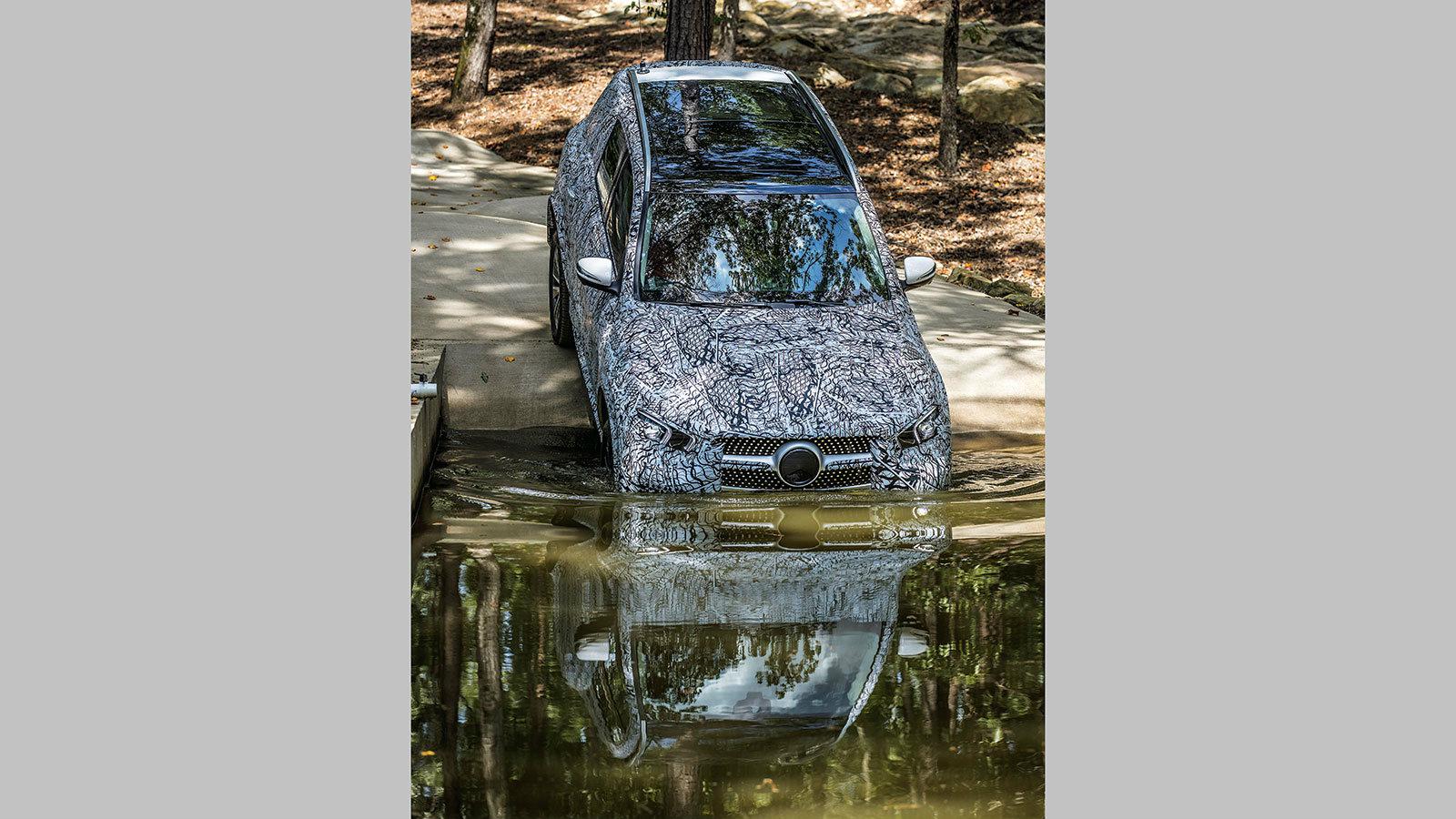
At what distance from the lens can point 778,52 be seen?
26281 mm

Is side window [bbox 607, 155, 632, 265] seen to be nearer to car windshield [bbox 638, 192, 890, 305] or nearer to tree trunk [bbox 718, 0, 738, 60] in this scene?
car windshield [bbox 638, 192, 890, 305]

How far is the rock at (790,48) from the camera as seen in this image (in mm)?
26344

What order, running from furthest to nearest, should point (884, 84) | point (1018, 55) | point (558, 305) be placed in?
1. point (1018, 55)
2. point (884, 84)
3. point (558, 305)

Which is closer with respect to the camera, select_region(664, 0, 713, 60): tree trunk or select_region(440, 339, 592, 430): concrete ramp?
select_region(440, 339, 592, 430): concrete ramp

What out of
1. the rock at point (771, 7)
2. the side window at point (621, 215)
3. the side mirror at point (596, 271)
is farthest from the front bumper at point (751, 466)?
the rock at point (771, 7)

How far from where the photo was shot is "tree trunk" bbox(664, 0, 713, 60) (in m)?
15.0

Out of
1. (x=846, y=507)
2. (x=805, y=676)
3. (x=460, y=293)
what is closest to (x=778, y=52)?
(x=460, y=293)

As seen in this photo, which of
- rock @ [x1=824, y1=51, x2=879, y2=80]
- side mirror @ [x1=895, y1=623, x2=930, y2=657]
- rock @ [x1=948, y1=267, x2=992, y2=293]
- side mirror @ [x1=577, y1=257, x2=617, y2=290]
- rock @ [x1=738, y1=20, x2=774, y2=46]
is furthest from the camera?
rock @ [x1=738, y1=20, x2=774, y2=46]

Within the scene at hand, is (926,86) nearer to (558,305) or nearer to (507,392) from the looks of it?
(558,305)

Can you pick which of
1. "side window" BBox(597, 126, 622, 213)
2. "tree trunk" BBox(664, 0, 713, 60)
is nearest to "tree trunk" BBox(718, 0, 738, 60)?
"tree trunk" BBox(664, 0, 713, 60)

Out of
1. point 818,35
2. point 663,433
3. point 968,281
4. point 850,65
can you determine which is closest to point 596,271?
point 663,433

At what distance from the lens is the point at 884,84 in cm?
2505

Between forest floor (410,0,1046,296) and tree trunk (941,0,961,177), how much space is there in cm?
25

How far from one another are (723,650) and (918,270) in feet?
11.7
